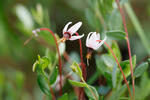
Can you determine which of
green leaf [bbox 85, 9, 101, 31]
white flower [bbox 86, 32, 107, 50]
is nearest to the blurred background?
green leaf [bbox 85, 9, 101, 31]

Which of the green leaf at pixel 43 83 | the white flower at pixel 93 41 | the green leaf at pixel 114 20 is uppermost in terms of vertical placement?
the green leaf at pixel 114 20

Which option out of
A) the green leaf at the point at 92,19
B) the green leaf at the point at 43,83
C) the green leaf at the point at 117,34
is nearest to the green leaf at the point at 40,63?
the green leaf at the point at 43,83

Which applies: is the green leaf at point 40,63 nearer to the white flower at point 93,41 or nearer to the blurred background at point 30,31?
the white flower at point 93,41

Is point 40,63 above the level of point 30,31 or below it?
below

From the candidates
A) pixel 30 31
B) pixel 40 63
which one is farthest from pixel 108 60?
pixel 30 31

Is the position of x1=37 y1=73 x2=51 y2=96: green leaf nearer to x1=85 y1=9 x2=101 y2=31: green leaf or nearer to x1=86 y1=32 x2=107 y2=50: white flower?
x1=86 y1=32 x2=107 y2=50: white flower

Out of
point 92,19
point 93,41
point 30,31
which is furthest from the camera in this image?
point 30,31

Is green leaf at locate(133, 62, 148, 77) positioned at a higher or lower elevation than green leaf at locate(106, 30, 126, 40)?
lower

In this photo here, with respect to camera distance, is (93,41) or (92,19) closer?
(93,41)

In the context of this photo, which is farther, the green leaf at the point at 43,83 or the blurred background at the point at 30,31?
the blurred background at the point at 30,31

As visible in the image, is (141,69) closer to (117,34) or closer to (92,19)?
(117,34)

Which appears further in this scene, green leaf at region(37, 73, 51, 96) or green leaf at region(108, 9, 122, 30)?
green leaf at region(108, 9, 122, 30)

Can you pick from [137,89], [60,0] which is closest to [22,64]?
[60,0]
